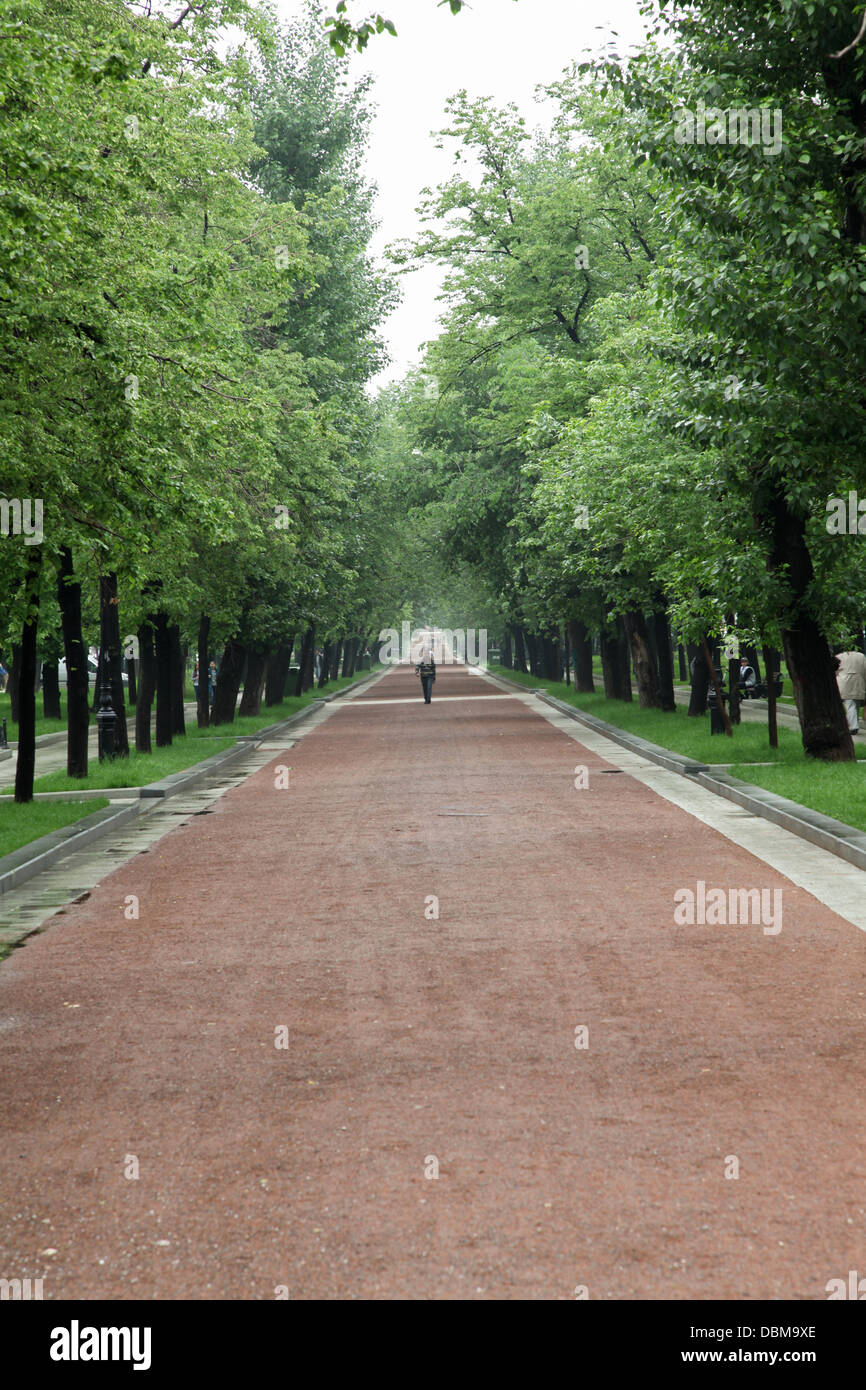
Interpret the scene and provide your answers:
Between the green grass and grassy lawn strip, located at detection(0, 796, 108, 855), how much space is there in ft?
25.3

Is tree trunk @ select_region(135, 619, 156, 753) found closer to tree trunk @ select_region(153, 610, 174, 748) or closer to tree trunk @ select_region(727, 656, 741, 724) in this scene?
tree trunk @ select_region(153, 610, 174, 748)

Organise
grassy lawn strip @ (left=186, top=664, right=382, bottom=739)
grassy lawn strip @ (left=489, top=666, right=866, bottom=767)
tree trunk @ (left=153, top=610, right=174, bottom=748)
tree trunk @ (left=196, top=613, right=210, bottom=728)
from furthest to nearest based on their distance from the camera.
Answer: grassy lawn strip @ (left=186, top=664, right=382, bottom=739), tree trunk @ (left=196, top=613, right=210, bottom=728), tree trunk @ (left=153, top=610, right=174, bottom=748), grassy lawn strip @ (left=489, top=666, right=866, bottom=767)

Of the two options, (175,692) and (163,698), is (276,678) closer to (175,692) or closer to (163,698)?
(175,692)

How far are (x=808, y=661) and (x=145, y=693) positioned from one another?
1232cm

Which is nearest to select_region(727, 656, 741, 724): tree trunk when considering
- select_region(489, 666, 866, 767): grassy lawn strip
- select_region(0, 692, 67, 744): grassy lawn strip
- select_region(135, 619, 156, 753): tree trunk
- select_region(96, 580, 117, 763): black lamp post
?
select_region(489, 666, 866, 767): grassy lawn strip

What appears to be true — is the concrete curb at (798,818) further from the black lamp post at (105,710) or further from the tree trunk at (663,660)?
the tree trunk at (663,660)

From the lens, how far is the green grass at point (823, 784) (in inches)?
523

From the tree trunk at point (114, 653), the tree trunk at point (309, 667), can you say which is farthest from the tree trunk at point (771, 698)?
the tree trunk at point (309, 667)

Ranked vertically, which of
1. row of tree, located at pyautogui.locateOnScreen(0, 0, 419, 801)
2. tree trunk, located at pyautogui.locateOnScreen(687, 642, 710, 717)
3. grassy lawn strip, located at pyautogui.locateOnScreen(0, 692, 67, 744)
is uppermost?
row of tree, located at pyautogui.locateOnScreen(0, 0, 419, 801)

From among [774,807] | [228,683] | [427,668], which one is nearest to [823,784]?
[774,807]

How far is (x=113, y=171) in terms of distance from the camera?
519 inches

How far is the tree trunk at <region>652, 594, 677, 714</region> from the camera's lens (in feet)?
103
